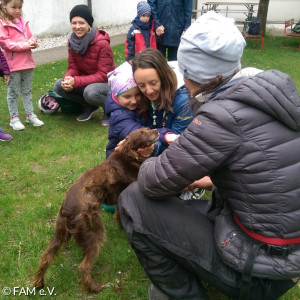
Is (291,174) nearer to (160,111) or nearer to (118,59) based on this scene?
(160,111)

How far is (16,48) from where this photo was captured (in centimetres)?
550

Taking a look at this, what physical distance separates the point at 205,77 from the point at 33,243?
2.18 meters

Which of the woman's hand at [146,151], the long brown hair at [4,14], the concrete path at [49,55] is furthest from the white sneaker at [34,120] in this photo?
the concrete path at [49,55]

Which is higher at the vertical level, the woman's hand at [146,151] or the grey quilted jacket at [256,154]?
the grey quilted jacket at [256,154]

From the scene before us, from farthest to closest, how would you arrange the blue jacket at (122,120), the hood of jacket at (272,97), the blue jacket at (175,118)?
the blue jacket at (122,120)
the blue jacket at (175,118)
the hood of jacket at (272,97)

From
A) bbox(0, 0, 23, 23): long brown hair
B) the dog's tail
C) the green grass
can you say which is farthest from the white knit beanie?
bbox(0, 0, 23, 23): long brown hair

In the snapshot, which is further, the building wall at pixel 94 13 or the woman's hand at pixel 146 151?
the building wall at pixel 94 13

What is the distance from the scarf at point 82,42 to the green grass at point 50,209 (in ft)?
4.03

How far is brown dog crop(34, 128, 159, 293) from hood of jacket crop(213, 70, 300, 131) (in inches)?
54.9

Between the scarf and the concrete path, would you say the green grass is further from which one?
the concrete path

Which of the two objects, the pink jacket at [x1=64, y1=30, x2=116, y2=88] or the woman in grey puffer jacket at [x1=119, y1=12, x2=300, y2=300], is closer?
the woman in grey puffer jacket at [x1=119, y1=12, x2=300, y2=300]

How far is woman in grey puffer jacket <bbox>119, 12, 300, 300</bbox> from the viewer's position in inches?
74.2

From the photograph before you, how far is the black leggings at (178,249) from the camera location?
2.21 meters

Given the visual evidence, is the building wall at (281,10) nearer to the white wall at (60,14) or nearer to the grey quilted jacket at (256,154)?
the white wall at (60,14)
